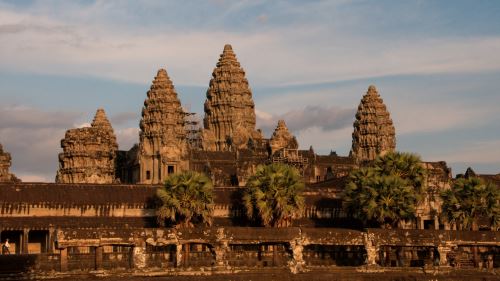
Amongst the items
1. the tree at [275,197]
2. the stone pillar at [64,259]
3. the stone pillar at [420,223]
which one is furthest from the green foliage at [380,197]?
the stone pillar at [64,259]

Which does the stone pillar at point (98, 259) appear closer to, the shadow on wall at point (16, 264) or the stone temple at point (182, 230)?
the stone temple at point (182, 230)

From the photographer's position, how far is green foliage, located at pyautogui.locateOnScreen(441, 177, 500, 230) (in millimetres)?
75750

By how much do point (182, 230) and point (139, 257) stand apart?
3529 millimetres

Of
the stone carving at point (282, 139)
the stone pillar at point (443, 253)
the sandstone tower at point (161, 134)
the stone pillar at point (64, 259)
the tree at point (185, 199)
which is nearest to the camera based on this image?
the stone pillar at point (64, 259)

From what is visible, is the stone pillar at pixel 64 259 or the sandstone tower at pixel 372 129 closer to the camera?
the stone pillar at pixel 64 259

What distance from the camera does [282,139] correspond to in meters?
138

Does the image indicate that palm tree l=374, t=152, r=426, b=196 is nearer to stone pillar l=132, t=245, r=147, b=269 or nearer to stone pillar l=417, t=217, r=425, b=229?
stone pillar l=417, t=217, r=425, b=229

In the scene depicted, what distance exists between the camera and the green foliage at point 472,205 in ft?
249

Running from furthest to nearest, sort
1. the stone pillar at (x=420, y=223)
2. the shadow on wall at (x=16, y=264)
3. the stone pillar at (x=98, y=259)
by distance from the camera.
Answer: the stone pillar at (x=420, y=223) → the stone pillar at (x=98, y=259) → the shadow on wall at (x=16, y=264)

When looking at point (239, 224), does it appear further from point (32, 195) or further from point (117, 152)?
point (117, 152)

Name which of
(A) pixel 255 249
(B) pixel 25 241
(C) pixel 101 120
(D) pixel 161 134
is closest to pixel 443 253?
(A) pixel 255 249

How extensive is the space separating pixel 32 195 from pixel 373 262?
28.9 metres

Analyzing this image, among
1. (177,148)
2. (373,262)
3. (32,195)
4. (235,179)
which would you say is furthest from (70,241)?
(177,148)

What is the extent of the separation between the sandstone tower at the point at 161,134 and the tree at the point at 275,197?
4704cm
